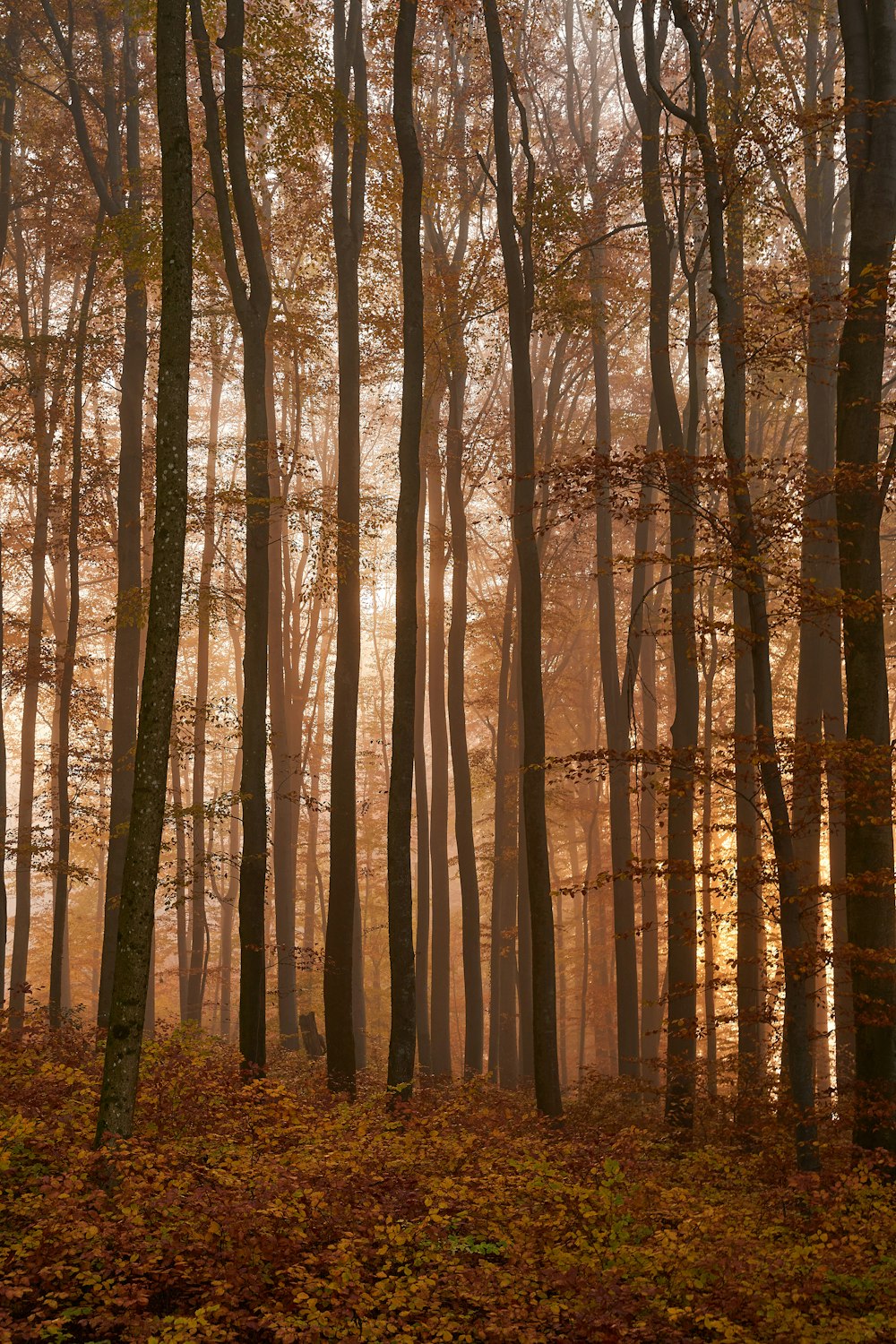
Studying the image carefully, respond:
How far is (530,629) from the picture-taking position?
1112cm

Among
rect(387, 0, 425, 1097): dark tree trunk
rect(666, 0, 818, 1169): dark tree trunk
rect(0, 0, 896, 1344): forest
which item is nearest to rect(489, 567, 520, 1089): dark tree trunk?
rect(0, 0, 896, 1344): forest

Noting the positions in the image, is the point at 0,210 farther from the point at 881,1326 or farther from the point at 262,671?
the point at 881,1326

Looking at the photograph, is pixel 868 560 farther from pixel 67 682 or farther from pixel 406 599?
pixel 67 682

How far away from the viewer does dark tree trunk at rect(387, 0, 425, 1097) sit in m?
10.6

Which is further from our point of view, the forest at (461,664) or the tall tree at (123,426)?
the tall tree at (123,426)

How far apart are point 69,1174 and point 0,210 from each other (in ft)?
48.0

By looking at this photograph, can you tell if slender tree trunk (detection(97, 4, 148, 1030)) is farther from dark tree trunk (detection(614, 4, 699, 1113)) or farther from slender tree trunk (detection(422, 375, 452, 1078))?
dark tree trunk (detection(614, 4, 699, 1113))

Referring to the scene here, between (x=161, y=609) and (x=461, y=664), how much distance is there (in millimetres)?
10761

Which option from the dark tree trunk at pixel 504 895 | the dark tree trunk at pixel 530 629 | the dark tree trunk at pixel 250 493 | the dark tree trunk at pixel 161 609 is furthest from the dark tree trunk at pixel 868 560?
the dark tree trunk at pixel 504 895

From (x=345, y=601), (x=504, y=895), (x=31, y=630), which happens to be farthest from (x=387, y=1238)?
(x=504, y=895)

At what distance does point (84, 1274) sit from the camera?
15.9ft

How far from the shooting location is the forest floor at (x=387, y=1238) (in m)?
4.80

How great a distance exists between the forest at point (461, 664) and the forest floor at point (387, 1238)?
4 centimetres

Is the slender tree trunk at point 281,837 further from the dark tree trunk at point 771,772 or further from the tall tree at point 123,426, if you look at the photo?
the dark tree trunk at point 771,772
